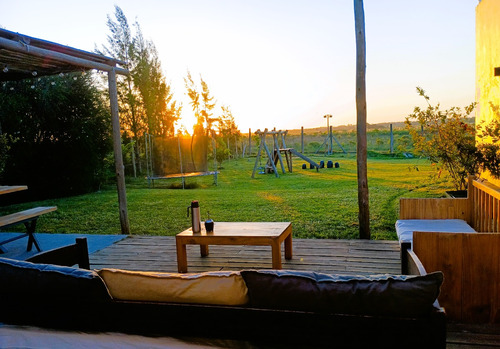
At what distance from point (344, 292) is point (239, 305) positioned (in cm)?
42

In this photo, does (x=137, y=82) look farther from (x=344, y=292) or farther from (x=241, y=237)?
(x=344, y=292)

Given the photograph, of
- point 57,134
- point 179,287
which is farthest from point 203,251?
point 57,134

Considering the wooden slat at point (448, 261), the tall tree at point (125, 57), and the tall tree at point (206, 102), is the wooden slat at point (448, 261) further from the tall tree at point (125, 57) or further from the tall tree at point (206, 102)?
the tall tree at point (206, 102)

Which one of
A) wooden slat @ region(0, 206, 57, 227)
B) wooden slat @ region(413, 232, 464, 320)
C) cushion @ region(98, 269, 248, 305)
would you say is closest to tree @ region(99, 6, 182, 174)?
wooden slat @ region(0, 206, 57, 227)

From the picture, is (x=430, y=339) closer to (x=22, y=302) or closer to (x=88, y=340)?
(x=88, y=340)

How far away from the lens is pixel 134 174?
55.7ft

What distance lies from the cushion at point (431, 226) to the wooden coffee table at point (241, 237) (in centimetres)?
117

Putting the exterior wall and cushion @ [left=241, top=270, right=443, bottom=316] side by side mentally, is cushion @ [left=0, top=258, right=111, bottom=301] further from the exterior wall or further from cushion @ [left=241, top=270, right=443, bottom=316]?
the exterior wall

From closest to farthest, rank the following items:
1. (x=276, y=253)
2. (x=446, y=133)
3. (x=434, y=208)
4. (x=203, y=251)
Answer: (x=276, y=253) → (x=434, y=208) → (x=203, y=251) → (x=446, y=133)

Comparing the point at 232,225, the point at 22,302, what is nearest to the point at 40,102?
the point at 232,225

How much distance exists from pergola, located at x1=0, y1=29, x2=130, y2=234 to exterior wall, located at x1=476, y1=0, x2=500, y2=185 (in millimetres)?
5080

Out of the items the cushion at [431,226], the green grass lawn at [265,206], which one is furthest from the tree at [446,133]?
the cushion at [431,226]

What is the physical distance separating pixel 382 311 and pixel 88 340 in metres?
1.19

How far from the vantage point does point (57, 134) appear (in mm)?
11914
